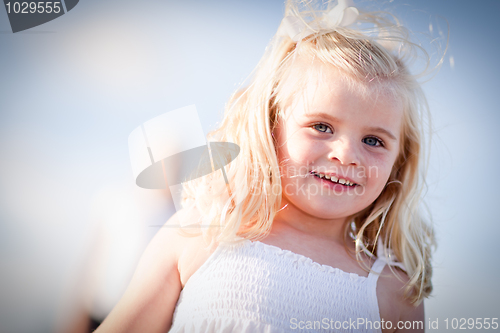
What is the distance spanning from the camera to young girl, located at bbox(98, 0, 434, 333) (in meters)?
0.93

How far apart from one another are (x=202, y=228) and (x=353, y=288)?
1.45ft

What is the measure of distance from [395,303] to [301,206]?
1.28 ft

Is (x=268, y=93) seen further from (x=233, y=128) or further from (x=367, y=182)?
(x=367, y=182)

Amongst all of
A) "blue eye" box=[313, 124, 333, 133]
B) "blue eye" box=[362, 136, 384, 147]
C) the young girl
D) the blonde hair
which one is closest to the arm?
the young girl

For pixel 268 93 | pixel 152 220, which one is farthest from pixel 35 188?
pixel 268 93

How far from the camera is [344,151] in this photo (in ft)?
3.22

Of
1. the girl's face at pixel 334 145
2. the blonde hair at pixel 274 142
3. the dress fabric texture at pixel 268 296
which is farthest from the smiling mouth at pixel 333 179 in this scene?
the dress fabric texture at pixel 268 296

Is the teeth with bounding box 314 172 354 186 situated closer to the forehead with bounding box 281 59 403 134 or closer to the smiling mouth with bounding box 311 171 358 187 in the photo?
the smiling mouth with bounding box 311 171 358 187

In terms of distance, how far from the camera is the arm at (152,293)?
2.95ft

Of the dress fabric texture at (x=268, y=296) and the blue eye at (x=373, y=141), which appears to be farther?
the blue eye at (x=373, y=141)

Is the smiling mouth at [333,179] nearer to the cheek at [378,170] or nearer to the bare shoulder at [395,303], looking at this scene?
the cheek at [378,170]

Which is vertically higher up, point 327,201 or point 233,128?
point 233,128

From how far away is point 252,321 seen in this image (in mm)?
885

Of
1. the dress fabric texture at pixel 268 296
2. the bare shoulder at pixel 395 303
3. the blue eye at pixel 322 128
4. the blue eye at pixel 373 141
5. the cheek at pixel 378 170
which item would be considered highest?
the blue eye at pixel 322 128
